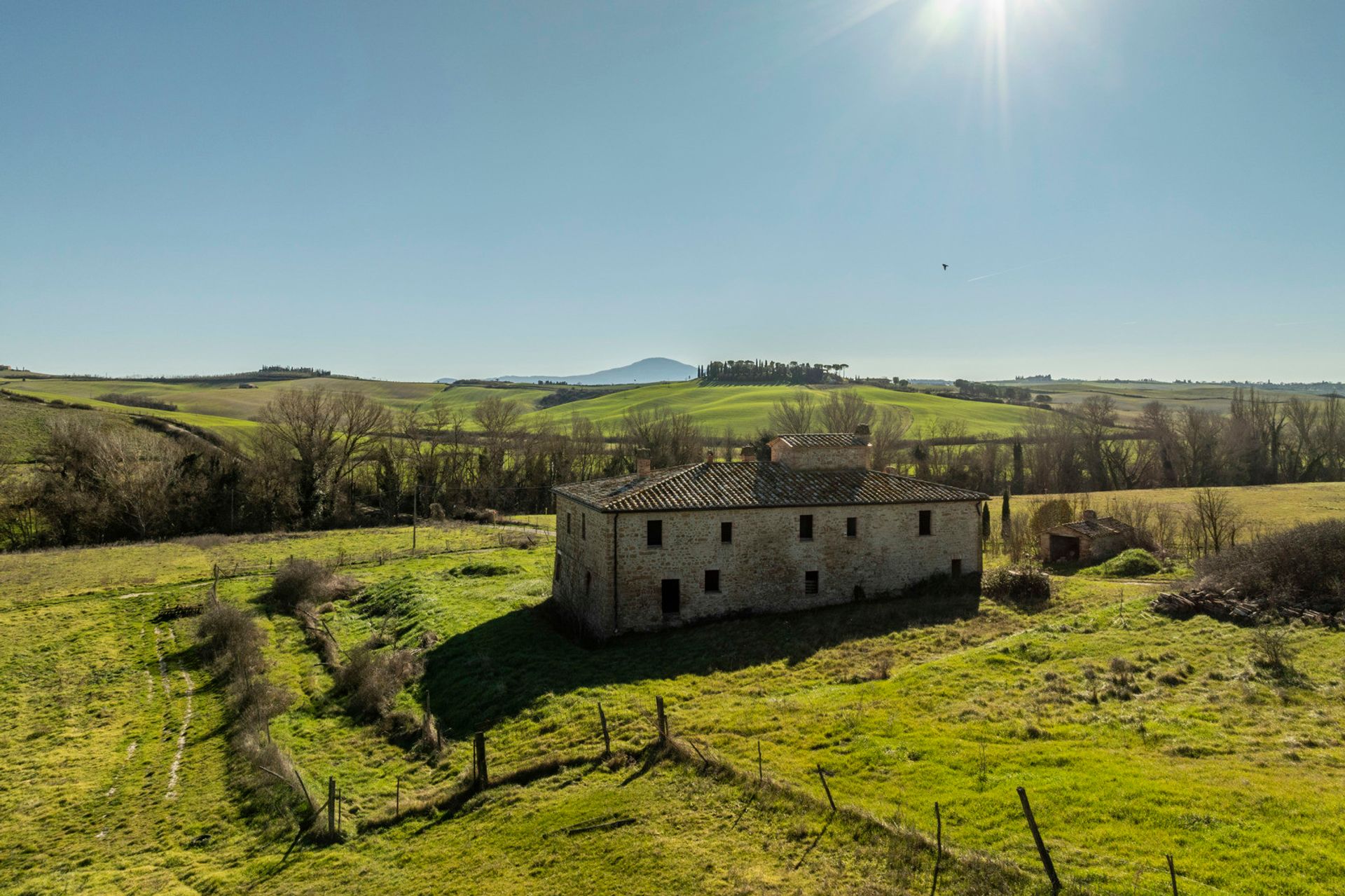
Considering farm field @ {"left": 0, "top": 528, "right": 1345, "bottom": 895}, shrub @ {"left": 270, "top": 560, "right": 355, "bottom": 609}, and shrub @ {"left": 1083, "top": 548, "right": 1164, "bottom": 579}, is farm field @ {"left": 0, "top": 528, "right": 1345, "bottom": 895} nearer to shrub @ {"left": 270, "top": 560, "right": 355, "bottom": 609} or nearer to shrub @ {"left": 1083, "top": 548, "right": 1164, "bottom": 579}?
shrub @ {"left": 270, "top": 560, "right": 355, "bottom": 609}

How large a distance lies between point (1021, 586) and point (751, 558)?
40.1ft

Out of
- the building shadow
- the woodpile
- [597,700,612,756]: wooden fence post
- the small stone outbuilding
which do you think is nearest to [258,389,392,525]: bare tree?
the building shadow

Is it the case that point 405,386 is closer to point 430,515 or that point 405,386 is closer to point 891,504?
point 430,515

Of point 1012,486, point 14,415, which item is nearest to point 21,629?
point 14,415

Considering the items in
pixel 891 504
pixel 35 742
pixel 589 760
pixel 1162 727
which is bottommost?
pixel 35 742

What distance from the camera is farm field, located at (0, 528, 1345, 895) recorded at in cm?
1125

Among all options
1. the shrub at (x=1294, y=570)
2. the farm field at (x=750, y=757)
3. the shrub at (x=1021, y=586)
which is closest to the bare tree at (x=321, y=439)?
the farm field at (x=750, y=757)

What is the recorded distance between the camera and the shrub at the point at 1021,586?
29.9 m

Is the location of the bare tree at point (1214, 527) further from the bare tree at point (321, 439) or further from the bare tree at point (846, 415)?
the bare tree at point (321, 439)

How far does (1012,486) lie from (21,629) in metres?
80.2

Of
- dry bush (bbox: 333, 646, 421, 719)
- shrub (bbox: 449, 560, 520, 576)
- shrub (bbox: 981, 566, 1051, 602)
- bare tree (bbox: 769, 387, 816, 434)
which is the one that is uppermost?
bare tree (bbox: 769, 387, 816, 434)

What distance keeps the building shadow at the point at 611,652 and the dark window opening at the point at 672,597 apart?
32.8 inches

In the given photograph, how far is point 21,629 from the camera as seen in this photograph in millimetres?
30203

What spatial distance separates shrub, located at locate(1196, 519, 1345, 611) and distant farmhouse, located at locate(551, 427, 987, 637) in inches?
375
